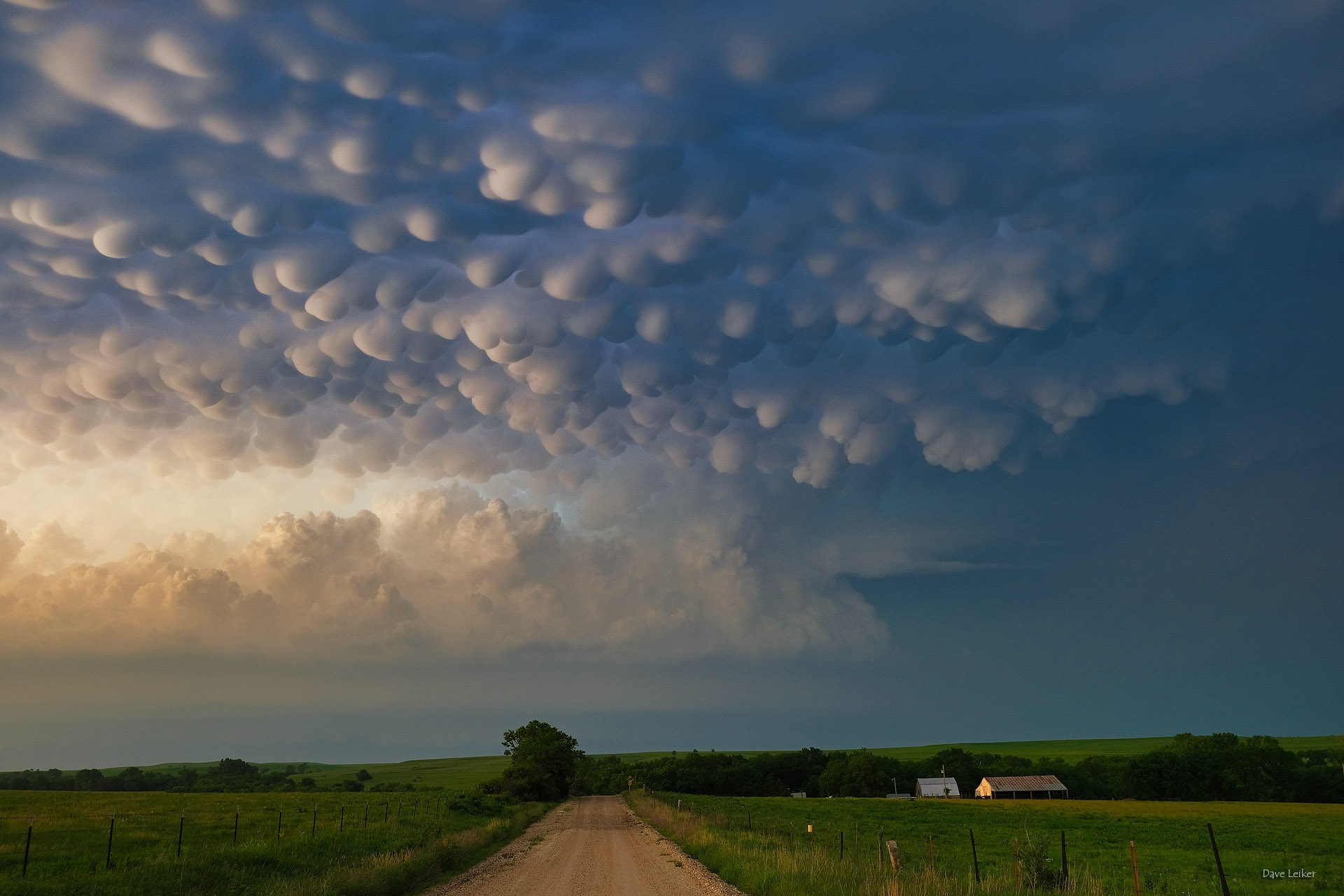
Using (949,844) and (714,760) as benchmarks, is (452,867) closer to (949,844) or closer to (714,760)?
(949,844)

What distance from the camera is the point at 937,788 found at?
142 metres

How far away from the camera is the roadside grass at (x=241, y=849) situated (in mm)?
17906

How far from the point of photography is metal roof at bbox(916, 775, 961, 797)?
140375 millimetres

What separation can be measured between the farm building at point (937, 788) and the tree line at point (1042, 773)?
3.58 m

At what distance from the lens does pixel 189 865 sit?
62.9 feet

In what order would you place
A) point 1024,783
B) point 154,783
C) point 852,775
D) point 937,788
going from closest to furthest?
1. point 1024,783
2. point 937,788
3. point 852,775
4. point 154,783

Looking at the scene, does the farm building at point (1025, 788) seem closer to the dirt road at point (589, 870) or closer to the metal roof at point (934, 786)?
the metal roof at point (934, 786)

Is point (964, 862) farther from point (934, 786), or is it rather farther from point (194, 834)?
point (934, 786)

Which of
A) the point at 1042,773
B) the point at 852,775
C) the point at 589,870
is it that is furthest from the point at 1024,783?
the point at 589,870

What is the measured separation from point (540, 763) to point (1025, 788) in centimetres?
8038

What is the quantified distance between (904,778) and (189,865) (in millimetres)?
149805

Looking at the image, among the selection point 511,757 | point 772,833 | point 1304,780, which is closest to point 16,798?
point 511,757

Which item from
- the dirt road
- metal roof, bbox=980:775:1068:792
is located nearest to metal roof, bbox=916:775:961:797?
metal roof, bbox=980:775:1068:792

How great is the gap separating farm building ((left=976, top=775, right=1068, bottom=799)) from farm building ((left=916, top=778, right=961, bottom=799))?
9684 millimetres
